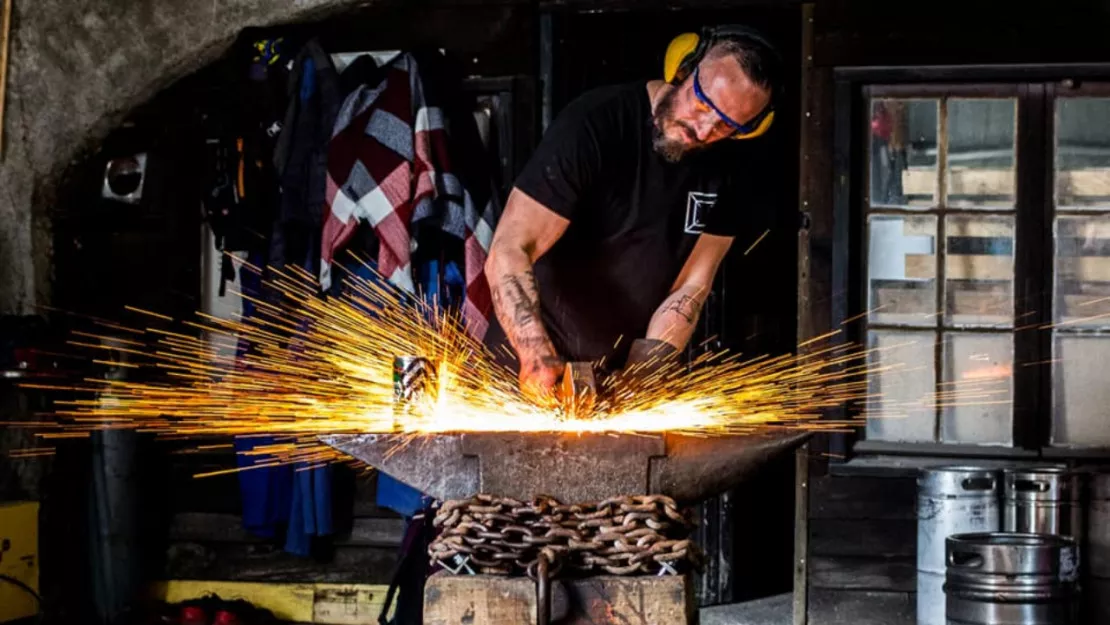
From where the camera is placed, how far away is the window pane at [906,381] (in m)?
6.45

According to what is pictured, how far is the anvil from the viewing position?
10.6ft

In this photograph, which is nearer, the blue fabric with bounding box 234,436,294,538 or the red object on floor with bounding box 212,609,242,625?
the red object on floor with bounding box 212,609,242,625

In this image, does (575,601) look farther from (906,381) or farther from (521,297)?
(906,381)

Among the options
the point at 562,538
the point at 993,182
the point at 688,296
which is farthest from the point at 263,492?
the point at 562,538

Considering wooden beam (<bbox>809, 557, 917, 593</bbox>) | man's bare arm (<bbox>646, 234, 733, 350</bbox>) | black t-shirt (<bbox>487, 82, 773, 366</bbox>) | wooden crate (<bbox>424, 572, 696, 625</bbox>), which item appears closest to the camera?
wooden crate (<bbox>424, 572, 696, 625</bbox>)

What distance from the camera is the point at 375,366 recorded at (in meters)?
5.34

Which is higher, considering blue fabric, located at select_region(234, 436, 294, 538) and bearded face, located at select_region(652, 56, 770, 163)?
bearded face, located at select_region(652, 56, 770, 163)

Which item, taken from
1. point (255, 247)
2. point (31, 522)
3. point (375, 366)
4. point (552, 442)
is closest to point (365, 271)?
point (255, 247)

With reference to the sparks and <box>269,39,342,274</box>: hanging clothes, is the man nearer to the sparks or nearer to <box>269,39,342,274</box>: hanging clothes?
the sparks

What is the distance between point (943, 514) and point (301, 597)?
9.53 ft

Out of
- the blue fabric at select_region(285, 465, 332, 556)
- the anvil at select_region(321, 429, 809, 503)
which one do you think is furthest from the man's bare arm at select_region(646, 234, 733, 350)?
the blue fabric at select_region(285, 465, 332, 556)

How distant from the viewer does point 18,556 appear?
632 cm

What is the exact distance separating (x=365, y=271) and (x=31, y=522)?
69.2 inches

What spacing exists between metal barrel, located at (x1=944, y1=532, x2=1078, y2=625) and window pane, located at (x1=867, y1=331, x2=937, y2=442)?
94 cm
